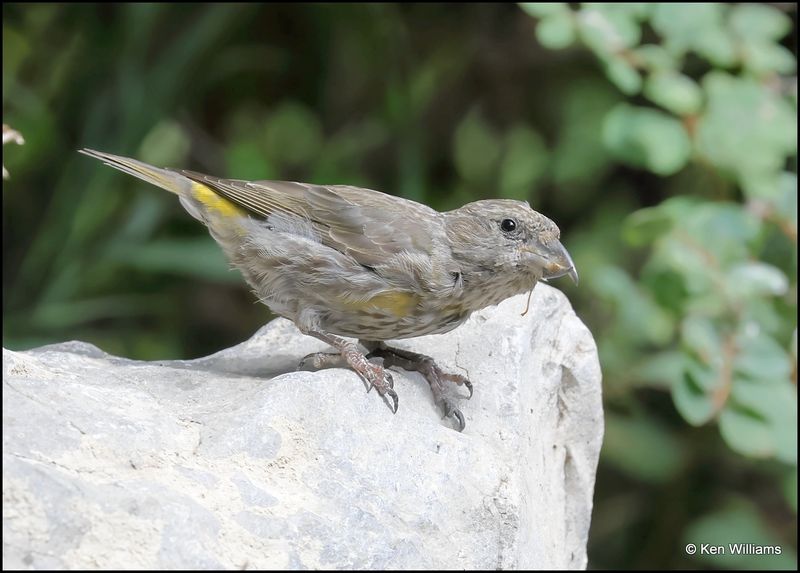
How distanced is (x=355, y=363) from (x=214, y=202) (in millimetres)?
1011

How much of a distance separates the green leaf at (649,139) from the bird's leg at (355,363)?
68.1 inches

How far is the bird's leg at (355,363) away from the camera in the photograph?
329cm

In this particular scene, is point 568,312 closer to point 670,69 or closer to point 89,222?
point 670,69

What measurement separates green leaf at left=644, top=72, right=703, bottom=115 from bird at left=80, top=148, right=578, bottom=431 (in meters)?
1.16

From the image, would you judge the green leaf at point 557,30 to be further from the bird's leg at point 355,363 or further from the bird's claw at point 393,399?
the bird's claw at point 393,399

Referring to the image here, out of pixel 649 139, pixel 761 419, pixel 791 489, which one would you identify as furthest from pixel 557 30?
pixel 791 489

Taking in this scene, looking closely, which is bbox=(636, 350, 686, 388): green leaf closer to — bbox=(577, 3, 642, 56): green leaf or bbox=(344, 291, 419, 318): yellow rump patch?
bbox=(577, 3, 642, 56): green leaf

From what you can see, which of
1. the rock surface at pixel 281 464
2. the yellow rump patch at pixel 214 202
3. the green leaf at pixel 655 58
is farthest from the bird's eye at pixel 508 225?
the green leaf at pixel 655 58

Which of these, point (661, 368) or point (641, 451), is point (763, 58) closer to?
point (661, 368)

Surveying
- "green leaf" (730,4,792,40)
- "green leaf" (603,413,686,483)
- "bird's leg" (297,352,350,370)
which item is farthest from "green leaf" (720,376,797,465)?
"bird's leg" (297,352,350,370)

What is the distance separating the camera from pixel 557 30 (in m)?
4.48

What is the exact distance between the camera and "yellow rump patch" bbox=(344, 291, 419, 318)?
11.8 feet

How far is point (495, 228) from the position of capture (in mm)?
3660

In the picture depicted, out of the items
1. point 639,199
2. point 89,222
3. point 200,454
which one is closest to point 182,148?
point 89,222
